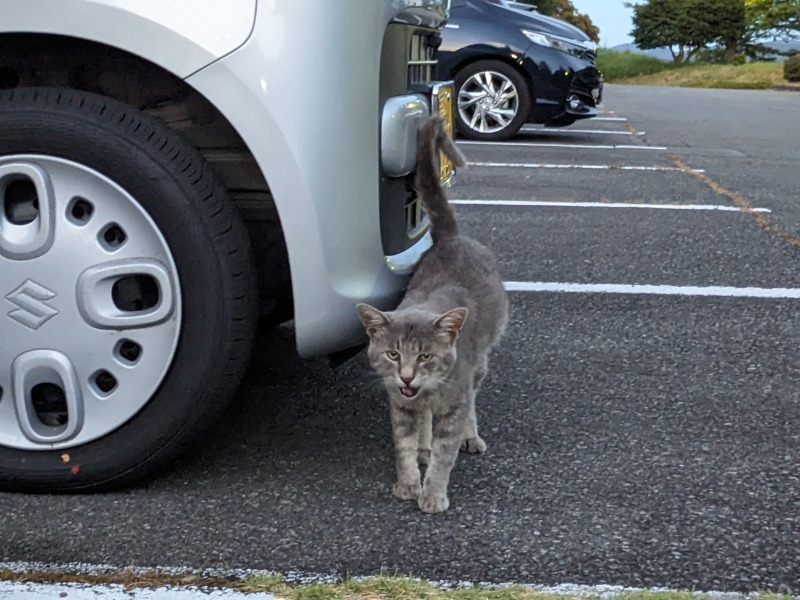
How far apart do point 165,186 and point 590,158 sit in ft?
25.7

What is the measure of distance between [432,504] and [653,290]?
8.17 feet

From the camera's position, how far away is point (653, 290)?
472cm

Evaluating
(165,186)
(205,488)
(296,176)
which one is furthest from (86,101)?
(205,488)

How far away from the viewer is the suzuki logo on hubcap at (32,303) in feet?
8.05

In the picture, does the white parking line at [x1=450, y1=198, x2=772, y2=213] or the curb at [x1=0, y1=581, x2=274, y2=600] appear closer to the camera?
the curb at [x1=0, y1=581, x2=274, y2=600]

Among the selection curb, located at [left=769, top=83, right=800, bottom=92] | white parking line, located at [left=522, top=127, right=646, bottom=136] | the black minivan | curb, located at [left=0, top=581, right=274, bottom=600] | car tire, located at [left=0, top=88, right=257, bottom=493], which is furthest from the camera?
curb, located at [left=769, top=83, right=800, bottom=92]

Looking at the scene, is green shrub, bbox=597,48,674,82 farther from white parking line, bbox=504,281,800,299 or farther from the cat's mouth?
the cat's mouth

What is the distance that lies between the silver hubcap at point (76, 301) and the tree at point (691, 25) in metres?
45.1

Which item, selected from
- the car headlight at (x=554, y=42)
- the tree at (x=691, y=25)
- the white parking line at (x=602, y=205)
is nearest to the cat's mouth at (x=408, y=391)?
the white parking line at (x=602, y=205)

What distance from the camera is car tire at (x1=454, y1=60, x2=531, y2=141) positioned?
10.1 m

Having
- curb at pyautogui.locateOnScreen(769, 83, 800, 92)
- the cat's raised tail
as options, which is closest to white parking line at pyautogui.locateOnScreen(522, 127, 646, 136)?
the cat's raised tail

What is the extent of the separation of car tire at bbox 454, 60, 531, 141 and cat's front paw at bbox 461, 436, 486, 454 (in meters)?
7.40

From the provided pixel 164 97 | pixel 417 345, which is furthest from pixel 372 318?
pixel 164 97

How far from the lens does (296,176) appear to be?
2.41 m
